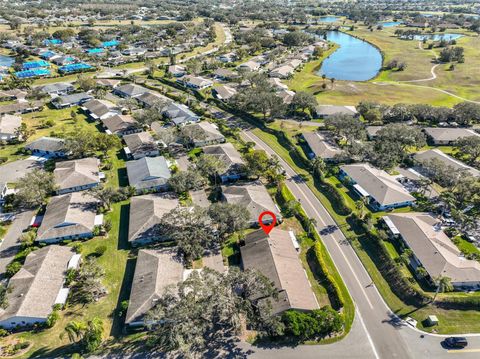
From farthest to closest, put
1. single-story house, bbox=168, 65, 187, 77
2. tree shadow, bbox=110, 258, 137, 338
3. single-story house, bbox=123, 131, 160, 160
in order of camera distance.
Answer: single-story house, bbox=168, 65, 187, 77 → single-story house, bbox=123, 131, 160, 160 → tree shadow, bbox=110, 258, 137, 338

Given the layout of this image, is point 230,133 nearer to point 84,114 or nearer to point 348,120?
point 348,120

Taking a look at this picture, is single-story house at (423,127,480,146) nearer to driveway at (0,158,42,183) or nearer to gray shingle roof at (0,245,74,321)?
gray shingle roof at (0,245,74,321)

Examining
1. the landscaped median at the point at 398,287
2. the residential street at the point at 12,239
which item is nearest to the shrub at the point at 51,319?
the residential street at the point at 12,239

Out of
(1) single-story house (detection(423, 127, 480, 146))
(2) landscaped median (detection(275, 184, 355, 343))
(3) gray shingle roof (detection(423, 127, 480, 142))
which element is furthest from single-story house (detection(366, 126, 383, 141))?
(2) landscaped median (detection(275, 184, 355, 343))

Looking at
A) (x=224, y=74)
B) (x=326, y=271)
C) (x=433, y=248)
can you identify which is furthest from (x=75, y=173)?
(x=224, y=74)

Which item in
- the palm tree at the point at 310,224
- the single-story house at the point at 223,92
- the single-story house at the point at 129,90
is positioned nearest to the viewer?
the palm tree at the point at 310,224

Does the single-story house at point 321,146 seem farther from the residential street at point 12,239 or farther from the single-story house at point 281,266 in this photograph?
the residential street at point 12,239

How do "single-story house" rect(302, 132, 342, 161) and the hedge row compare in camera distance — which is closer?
the hedge row

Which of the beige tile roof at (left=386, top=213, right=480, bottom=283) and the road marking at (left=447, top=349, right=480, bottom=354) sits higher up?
the beige tile roof at (left=386, top=213, right=480, bottom=283)
